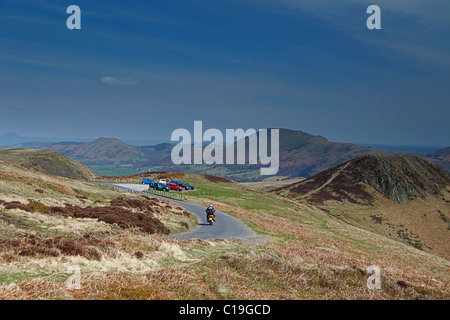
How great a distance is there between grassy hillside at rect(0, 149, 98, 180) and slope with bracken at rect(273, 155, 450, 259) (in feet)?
278

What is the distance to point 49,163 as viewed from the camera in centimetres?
13850

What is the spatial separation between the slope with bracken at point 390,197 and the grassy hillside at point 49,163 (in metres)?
84.7

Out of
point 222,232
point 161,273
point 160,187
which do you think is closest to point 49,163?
point 160,187

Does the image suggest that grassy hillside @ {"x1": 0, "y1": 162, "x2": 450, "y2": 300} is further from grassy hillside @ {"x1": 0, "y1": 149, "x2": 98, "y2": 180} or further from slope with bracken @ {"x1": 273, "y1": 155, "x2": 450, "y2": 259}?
grassy hillside @ {"x1": 0, "y1": 149, "x2": 98, "y2": 180}

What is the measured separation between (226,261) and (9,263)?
360 inches

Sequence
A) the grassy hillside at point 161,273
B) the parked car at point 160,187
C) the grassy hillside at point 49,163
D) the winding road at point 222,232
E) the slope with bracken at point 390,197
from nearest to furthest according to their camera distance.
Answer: the grassy hillside at point 161,273, the winding road at point 222,232, the parked car at point 160,187, the slope with bracken at point 390,197, the grassy hillside at point 49,163

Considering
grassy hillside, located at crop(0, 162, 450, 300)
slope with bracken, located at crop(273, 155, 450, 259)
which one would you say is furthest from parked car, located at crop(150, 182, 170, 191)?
grassy hillside, located at crop(0, 162, 450, 300)

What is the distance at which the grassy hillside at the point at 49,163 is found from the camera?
132625 mm

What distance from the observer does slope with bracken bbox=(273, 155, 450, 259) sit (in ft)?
281

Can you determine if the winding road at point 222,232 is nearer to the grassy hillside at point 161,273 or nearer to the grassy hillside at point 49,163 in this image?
the grassy hillside at point 161,273

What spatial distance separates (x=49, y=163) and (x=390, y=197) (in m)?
134

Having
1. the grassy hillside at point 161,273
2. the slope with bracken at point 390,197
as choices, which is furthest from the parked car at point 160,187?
the grassy hillside at point 161,273

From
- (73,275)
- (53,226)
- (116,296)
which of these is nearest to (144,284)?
(116,296)
